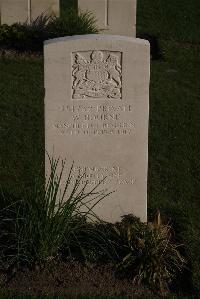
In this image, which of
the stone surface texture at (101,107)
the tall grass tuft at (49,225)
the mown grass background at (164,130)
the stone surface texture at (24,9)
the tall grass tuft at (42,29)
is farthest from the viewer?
the stone surface texture at (24,9)

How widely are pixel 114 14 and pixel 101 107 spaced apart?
771 cm

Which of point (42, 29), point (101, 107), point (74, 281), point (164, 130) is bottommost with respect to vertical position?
point (74, 281)

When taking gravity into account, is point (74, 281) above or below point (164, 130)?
below

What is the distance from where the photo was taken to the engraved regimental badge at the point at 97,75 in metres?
5.80

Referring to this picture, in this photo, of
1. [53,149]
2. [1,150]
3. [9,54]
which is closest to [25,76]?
[9,54]

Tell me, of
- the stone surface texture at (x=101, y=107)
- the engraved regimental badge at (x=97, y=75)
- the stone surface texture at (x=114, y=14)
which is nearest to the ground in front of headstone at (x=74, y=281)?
the stone surface texture at (x=101, y=107)

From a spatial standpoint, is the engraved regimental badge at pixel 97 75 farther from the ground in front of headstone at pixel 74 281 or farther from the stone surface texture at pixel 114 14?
the stone surface texture at pixel 114 14

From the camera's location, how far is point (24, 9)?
43.2 feet

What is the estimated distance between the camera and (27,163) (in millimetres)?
7988

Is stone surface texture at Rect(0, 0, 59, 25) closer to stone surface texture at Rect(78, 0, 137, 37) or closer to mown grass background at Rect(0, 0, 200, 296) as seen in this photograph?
stone surface texture at Rect(78, 0, 137, 37)

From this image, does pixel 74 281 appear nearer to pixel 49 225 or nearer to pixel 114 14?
pixel 49 225

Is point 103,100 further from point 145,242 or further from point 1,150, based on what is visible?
point 1,150

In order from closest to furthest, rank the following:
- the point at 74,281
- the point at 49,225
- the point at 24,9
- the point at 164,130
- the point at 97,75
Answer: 1. the point at 49,225
2. the point at 74,281
3. the point at 97,75
4. the point at 164,130
5. the point at 24,9

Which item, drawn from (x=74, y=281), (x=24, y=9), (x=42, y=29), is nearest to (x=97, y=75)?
(x=74, y=281)
